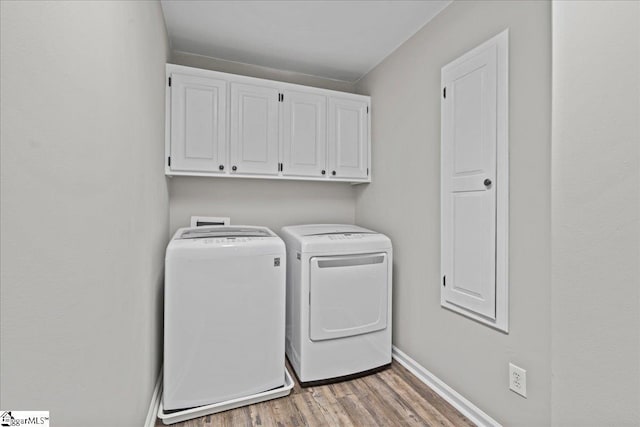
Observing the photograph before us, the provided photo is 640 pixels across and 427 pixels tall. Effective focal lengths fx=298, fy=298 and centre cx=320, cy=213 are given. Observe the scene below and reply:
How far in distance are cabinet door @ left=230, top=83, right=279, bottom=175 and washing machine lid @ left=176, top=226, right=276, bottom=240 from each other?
45 cm

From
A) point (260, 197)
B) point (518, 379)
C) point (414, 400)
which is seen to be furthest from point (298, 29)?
point (414, 400)

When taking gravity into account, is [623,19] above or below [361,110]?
below

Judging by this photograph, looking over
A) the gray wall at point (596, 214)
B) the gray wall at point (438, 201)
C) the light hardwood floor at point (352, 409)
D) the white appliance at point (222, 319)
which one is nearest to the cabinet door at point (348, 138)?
the gray wall at point (438, 201)

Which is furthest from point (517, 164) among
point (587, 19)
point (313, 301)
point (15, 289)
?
point (15, 289)

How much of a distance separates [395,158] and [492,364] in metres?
1.50

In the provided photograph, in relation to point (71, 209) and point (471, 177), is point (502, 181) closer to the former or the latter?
point (471, 177)

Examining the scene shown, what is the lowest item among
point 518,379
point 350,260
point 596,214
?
point 518,379

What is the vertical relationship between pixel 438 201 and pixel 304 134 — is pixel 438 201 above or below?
below

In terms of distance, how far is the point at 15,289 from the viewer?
50 cm

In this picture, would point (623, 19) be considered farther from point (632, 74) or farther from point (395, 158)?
point (395, 158)

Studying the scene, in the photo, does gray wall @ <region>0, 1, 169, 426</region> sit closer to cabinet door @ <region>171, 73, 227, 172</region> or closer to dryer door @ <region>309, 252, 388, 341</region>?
cabinet door @ <region>171, 73, 227, 172</region>

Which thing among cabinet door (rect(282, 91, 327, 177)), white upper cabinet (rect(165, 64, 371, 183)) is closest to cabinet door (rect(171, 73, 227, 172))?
white upper cabinet (rect(165, 64, 371, 183))

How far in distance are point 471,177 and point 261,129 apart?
1558mm

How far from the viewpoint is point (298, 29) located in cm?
210
